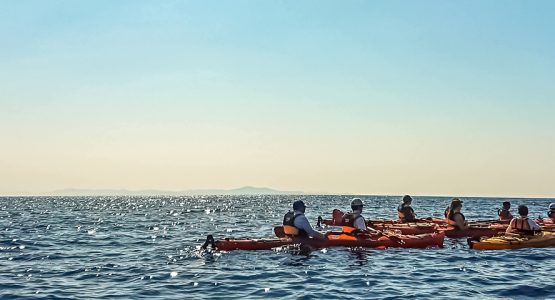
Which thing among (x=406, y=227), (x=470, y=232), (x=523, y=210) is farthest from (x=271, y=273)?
(x=470, y=232)

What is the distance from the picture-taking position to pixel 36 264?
16.6 m

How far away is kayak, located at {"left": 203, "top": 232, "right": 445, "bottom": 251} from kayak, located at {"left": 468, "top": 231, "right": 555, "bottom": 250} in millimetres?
1632

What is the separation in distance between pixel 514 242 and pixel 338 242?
658 centimetres

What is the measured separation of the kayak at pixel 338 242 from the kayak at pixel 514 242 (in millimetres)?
1632

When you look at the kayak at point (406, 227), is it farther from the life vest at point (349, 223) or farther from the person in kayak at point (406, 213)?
the life vest at point (349, 223)

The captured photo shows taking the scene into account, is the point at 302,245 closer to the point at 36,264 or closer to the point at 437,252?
the point at 437,252

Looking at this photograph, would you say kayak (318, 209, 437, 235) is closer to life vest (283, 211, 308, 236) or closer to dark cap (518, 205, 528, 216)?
dark cap (518, 205, 528, 216)

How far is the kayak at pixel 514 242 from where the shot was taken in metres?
19.2

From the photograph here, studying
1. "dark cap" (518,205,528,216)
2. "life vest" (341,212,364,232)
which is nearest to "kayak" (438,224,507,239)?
"dark cap" (518,205,528,216)

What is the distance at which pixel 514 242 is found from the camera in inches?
758

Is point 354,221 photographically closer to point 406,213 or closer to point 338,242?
point 338,242

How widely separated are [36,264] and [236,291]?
26.8ft

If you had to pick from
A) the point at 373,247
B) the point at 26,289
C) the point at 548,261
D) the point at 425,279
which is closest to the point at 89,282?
the point at 26,289

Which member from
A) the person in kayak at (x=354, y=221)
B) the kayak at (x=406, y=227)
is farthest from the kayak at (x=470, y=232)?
the person in kayak at (x=354, y=221)
